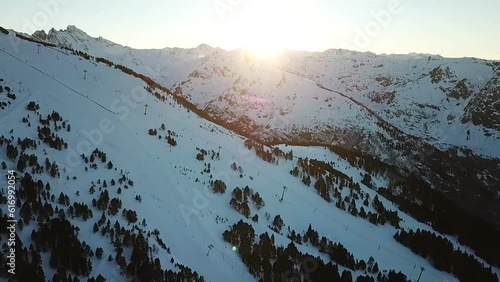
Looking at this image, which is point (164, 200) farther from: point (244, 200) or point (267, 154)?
point (267, 154)

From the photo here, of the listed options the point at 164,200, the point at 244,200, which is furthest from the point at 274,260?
the point at 164,200

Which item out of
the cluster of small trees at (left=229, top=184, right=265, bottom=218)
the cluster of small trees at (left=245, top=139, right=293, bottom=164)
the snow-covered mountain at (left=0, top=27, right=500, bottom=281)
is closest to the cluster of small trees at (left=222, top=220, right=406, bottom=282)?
the snow-covered mountain at (left=0, top=27, right=500, bottom=281)

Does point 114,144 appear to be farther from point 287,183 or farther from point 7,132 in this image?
point 287,183

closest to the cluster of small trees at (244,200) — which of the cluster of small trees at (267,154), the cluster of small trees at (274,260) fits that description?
the cluster of small trees at (274,260)

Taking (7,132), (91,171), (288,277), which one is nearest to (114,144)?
(91,171)

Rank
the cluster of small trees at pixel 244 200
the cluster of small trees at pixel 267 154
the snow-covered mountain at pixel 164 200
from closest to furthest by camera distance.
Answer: the snow-covered mountain at pixel 164 200 < the cluster of small trees at pixel 244 200 < the cluster of small trees at pixel 267 154

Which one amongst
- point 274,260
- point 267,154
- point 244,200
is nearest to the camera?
point 274,260

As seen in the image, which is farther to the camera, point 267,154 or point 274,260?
point 267,154

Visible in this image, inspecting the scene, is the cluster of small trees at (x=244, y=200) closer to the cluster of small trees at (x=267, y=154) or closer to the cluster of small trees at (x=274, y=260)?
the cluster of small trees at (x=274, y=260)
